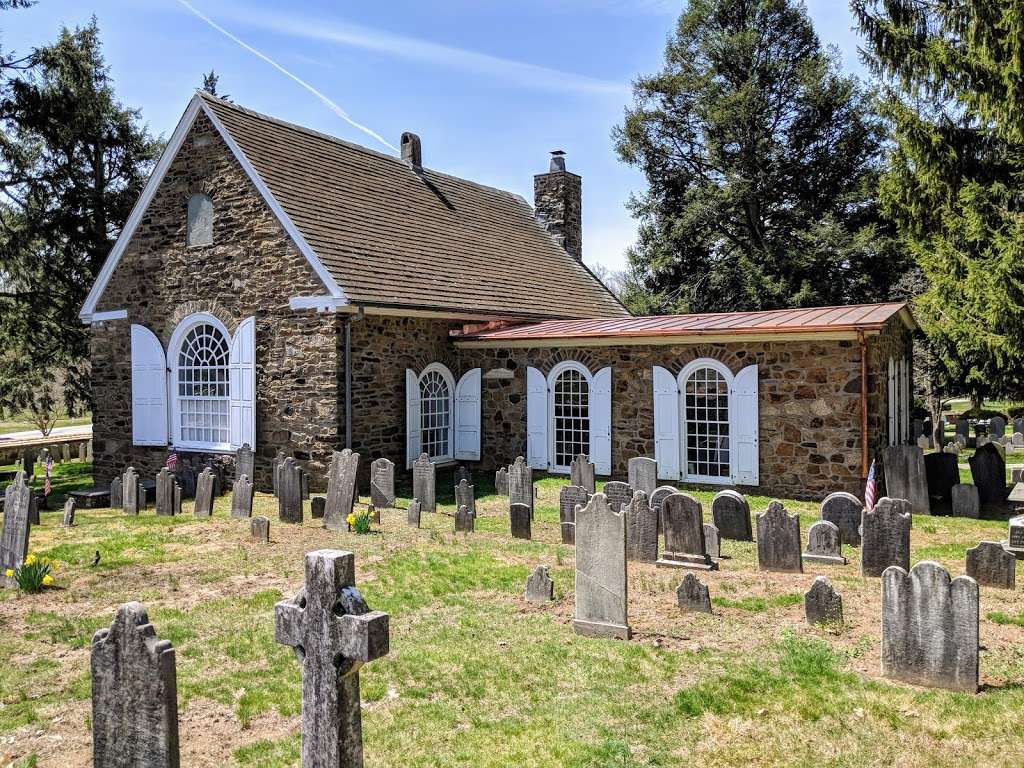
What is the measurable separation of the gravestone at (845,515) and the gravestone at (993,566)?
1.74 m

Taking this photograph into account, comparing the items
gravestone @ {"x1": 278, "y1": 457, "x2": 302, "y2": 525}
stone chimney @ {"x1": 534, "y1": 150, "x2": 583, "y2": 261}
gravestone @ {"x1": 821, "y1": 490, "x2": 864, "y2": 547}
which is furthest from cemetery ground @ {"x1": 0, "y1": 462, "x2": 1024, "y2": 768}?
stone chimney @ {"x1": 534, "y1": 150, "x2": 583, "y2": 261}

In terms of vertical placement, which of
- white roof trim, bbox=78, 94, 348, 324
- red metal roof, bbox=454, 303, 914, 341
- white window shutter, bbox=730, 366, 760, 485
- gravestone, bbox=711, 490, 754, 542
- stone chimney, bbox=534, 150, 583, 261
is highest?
stone chimney, bbox=534, 150, 583, 261

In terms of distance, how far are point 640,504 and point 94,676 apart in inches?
260

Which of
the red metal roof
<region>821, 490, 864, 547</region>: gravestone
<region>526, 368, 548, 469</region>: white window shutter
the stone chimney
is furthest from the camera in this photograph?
the stone chimney

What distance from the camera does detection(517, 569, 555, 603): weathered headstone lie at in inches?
313

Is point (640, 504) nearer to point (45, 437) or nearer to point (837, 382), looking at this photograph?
point (837, 382)

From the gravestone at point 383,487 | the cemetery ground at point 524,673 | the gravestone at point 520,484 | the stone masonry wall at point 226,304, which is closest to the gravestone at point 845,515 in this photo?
the cemetery ground at point 524,673

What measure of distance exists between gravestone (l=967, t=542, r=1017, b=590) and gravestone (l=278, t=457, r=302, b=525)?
8.86 m

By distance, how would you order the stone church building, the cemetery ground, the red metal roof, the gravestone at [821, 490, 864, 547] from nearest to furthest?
the cemetery ground, the gravestone at [821, 490, 864, 547], the red metal roof, the stone church building

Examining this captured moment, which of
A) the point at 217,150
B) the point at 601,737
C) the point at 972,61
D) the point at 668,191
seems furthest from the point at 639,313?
the point at 601,737

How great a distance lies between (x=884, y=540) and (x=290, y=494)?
27.0ft

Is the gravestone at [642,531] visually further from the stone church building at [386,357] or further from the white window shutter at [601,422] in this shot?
the white window shutter at [601,422]

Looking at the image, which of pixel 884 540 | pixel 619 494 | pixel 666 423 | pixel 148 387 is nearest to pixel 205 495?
pixel 148 387

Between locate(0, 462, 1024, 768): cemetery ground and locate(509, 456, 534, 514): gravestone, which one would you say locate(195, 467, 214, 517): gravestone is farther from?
locate(509, 456, 534, 514): gravestone
